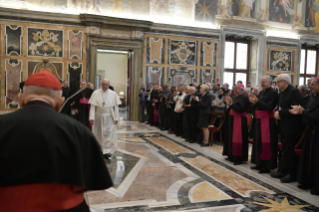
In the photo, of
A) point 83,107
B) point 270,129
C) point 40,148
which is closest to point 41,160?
point 40,148

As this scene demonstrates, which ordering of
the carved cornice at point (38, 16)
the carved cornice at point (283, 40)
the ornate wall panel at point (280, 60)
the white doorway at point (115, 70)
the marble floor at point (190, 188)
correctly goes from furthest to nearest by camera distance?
the white doorway at point (115, 70) < the ornate wall panel at point (280, 60) < the carved cornice at point (283, 40) < the carved cornice at point (38, 16) < the marble floor at point (190, 188)

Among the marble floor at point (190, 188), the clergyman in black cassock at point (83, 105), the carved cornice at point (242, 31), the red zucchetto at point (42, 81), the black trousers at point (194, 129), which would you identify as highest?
the carved cornice at point (242, 31)

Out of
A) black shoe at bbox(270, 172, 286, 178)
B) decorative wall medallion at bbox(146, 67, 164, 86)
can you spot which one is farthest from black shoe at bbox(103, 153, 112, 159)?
decorative wall medallion at bbox(146, 67, 164, 86)

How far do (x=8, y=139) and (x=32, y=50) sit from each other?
11892 mm

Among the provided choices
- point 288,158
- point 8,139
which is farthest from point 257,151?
point 8,139

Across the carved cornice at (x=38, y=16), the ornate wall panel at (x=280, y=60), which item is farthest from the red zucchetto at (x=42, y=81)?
the ornate wall panel at (x=280, y=60)

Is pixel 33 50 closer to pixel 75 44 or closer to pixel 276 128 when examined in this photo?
pixel 75 44

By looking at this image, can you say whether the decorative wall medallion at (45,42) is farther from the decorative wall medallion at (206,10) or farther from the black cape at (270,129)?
the black cape at (270,129)

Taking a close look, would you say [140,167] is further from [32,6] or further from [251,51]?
[251,51]

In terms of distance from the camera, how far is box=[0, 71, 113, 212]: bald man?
1593mm

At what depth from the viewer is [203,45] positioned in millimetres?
14789

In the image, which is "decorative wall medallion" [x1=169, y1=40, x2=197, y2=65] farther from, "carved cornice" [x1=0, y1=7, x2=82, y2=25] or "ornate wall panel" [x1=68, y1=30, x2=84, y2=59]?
"carved cornice" [x1=0, y1=7, x2=82, y2=25]

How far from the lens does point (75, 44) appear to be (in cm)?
1278

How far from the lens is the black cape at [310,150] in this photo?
4327 millimetres
